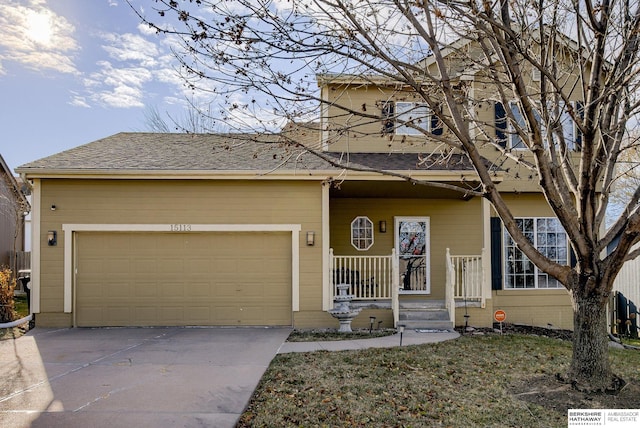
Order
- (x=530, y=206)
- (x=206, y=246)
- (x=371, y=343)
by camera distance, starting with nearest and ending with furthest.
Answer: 1. (x=371, y=343)
2. (x=206, y=246)
3. (x=530, y=206)

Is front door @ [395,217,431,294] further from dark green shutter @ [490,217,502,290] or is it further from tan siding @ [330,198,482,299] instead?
dark green shutter @ [490,217,502,290]

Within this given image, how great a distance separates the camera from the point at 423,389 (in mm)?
5195

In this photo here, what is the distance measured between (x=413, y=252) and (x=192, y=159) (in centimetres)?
545

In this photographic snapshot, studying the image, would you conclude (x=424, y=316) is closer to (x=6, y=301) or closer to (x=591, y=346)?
(x=591, y=346)

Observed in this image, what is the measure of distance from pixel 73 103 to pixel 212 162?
7.41 m

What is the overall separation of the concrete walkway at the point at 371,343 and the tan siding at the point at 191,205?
62.8 inches

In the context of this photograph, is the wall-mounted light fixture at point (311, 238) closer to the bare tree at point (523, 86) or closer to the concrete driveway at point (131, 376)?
the concrete driveway at point (131, 376)

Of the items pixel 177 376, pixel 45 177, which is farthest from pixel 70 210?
pixel 177 376

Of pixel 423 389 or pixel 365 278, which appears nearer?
pixel 423 389

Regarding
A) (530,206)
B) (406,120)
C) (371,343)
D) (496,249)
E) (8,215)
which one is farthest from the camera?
(8,215)

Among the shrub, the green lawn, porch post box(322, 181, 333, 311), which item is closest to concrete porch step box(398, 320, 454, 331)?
porch post box(322, 181, 333, 311)

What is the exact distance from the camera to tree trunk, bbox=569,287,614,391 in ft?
16.5

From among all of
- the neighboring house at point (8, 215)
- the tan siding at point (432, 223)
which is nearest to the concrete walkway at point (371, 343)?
the tan siding at point (432, 223)

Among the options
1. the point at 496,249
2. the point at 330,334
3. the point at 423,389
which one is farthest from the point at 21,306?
the point at 496,249
